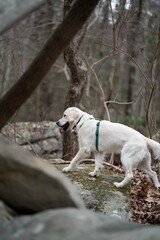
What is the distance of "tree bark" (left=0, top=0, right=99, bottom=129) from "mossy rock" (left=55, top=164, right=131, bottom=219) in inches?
100

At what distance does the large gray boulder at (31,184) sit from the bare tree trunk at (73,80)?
631cm

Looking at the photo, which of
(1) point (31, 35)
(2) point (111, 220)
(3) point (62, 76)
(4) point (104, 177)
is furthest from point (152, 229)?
(3) point (62, 76)

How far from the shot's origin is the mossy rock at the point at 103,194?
23.4 ft

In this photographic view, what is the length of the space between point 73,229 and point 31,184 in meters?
0.72

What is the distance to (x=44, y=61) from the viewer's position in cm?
512

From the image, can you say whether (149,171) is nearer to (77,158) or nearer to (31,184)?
(77,158)

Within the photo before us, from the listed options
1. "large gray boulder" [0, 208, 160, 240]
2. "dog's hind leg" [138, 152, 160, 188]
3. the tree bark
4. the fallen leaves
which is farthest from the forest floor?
"large gray boulder" [0, 208, 160, 240]

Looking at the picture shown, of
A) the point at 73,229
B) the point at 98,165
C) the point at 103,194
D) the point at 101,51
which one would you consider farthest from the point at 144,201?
the point at 101,51

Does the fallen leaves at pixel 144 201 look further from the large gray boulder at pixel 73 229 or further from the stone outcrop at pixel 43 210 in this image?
the large gray boulder at pixel 73 229

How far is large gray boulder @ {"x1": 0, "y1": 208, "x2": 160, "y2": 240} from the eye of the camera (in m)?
3.15

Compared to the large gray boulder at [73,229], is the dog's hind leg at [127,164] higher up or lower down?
lower down

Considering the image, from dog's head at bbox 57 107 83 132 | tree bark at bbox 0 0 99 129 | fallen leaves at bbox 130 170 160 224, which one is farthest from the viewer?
dog's head at bbox 57 107 83 132

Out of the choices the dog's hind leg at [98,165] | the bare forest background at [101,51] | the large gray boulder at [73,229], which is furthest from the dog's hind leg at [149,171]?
the large gray boulder at [73,229]

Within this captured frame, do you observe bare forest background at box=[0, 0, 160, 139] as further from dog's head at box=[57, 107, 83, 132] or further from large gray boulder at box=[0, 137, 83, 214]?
large gray boulder at box=[0, 137, 83, 214]
